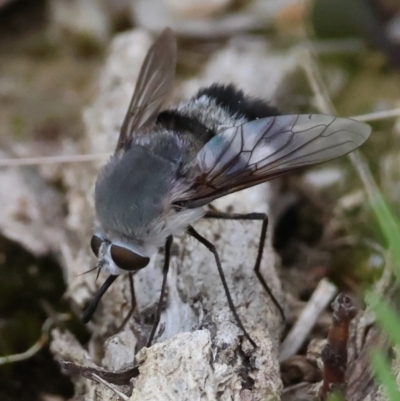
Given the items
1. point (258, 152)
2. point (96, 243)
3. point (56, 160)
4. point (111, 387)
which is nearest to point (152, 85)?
point (56, 160)

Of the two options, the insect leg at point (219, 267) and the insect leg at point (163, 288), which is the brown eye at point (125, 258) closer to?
the insect leg at point (163, 288)

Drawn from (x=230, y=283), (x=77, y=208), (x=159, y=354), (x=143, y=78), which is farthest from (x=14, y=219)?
(x=159, y=354)

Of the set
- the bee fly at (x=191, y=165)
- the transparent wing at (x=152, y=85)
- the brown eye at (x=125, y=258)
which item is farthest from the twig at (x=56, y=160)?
the brown eye at (x=125, y=258)

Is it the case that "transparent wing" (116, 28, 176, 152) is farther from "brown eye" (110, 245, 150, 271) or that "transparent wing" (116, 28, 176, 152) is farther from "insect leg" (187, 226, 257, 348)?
"brown eye" (110, 245, 150, 271)

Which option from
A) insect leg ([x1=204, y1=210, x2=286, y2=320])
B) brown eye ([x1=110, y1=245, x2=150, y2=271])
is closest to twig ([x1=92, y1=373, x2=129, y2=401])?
brown eye ([x1=110, y1=245, x2=150, y2=271])

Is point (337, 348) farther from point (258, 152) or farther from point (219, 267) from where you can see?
point (258, 152)

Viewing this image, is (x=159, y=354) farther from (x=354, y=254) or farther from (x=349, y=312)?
(x=354, y=254)
